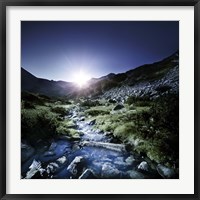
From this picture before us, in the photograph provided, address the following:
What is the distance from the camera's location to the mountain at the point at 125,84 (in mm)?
2072

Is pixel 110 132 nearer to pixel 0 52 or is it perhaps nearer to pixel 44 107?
pixel 44 107

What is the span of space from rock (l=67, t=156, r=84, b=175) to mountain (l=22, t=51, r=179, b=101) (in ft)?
1.44

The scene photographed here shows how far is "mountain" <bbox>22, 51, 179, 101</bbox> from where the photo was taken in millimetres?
2072

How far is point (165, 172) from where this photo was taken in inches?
79.4

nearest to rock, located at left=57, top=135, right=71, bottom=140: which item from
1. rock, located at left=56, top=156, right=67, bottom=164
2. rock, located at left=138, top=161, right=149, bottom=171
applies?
rock, located at left=56, top=156, right=67, bottom=164

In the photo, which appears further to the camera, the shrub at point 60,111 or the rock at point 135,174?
the shrub at point 60,111

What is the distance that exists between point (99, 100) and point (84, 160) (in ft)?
1.37

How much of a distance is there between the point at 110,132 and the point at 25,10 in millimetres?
979

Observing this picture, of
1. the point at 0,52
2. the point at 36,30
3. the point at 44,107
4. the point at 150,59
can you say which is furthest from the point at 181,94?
the point at 0,52

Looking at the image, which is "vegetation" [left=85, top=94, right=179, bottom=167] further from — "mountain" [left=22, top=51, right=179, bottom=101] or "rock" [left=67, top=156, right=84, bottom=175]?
"rock" [left=67, top=156, right=84, bottom=175]

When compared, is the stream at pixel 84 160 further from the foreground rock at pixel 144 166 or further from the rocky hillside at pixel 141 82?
the rocky hillside at pixel 141 82

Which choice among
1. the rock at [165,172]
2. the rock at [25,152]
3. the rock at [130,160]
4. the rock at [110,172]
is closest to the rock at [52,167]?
the rock at [25,152]

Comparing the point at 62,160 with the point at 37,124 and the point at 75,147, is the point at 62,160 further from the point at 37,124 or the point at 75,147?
the point at 37,124

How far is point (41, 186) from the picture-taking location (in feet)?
6.66
